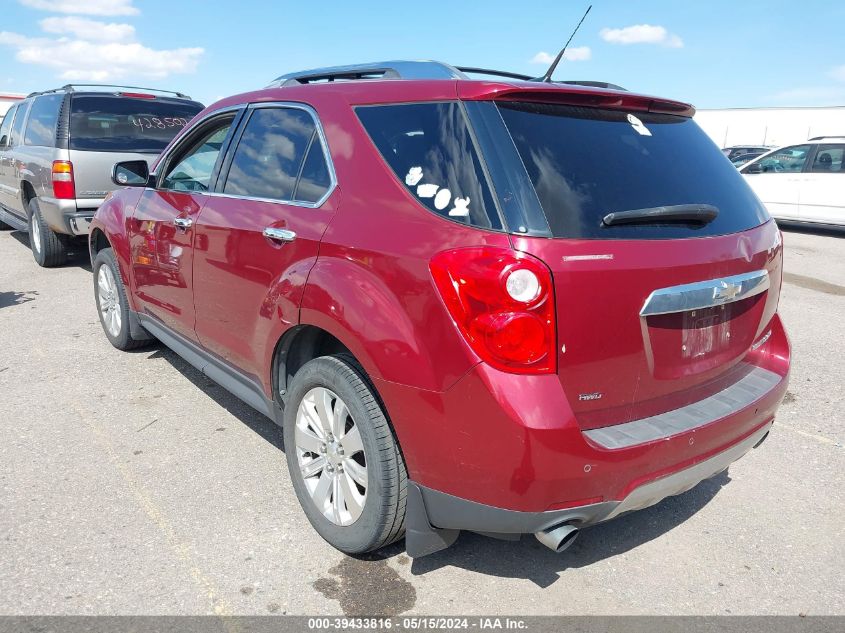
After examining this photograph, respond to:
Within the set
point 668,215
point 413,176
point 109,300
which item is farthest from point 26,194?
point 668,215

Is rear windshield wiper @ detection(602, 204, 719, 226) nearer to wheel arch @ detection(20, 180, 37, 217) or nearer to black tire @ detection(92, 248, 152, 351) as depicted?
black tire @ detection(92, 248, 152, 351)

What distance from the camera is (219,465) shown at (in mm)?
3506

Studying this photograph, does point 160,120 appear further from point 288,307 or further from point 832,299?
point 832,299

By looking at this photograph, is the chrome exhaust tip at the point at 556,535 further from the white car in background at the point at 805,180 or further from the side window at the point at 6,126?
the white car in background at the point at 805,180

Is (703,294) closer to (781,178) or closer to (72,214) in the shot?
(72,214)

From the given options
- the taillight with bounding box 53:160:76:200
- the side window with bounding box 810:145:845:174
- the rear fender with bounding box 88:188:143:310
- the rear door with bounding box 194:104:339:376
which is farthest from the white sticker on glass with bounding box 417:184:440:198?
the side window with bounding box 810:145:845:174

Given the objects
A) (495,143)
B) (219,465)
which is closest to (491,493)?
(495,143)

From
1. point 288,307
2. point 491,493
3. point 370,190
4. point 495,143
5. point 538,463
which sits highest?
point 495,143

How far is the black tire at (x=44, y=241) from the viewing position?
7.95 metres

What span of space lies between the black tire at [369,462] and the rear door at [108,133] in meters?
5.49

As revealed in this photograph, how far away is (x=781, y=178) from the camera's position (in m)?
13.4

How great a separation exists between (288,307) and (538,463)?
1251 millimetres

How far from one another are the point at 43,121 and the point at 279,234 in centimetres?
653

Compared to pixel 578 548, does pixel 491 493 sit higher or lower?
higher
